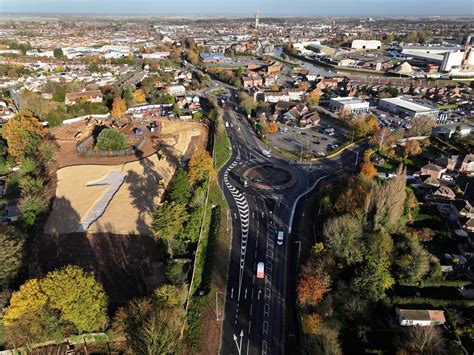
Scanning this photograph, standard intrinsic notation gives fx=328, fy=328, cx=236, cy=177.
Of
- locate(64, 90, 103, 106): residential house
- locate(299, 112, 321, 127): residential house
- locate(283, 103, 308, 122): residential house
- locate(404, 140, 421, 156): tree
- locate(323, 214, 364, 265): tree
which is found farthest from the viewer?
locate(64, 90, 103, 106): residential house

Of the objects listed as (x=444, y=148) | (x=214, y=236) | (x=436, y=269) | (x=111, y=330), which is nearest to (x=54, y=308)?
(x=111, y=330)

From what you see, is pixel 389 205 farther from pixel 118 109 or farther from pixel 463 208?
pixel 118 109

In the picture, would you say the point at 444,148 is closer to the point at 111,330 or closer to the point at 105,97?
the point at 111,330

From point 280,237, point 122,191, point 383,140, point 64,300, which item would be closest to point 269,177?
point 280,237

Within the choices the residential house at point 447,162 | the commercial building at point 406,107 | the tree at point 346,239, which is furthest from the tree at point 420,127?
the tree at point 346,239

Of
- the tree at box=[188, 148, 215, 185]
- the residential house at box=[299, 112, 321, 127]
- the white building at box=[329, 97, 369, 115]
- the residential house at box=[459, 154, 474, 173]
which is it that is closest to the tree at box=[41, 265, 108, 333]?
the tree at box=[188, 148, 215, 185]

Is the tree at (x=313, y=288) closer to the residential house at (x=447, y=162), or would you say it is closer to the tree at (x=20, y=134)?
the residential house at (x=447, y=162)

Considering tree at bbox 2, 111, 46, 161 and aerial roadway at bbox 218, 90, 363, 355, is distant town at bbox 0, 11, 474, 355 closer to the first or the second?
aerial roadway at bbox 218, 90, 363, 355
